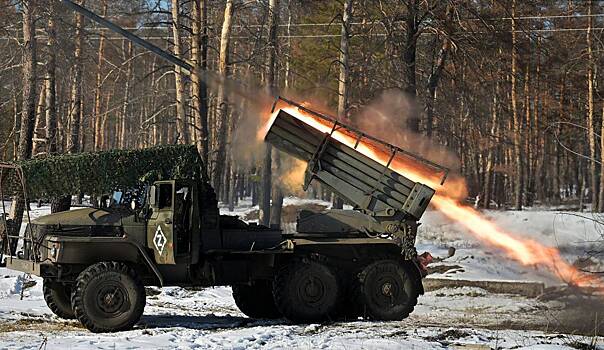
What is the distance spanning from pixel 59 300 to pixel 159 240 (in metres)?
2.19

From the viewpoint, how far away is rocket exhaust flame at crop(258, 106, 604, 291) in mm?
15102

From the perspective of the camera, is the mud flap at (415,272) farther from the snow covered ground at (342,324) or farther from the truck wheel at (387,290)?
the snow covered ground at (342,324)

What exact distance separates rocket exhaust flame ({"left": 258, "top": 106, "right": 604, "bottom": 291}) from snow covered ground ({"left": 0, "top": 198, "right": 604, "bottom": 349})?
3.83ft

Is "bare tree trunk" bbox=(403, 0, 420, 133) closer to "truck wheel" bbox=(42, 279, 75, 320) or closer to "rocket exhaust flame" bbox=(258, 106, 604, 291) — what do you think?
"rocket exhaust flame" bbox=(258, 106, 604, 291)

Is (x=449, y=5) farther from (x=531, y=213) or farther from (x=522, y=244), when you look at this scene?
(x=531, y=213)

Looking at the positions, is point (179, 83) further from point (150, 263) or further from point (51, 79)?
point (150, 263)

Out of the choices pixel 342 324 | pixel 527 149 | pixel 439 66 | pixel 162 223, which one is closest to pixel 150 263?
pixel 162 223

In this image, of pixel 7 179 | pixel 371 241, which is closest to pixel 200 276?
pixel 371 241

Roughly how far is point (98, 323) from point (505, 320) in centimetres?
848

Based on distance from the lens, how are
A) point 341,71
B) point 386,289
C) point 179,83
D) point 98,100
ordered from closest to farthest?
point 386,289 → point 179,83 → point 341,71 → point 98,100

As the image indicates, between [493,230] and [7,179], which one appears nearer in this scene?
[7,179]

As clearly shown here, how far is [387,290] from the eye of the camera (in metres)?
14.9

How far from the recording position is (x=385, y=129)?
75.6 ft

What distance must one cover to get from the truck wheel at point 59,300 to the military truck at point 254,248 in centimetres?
2
